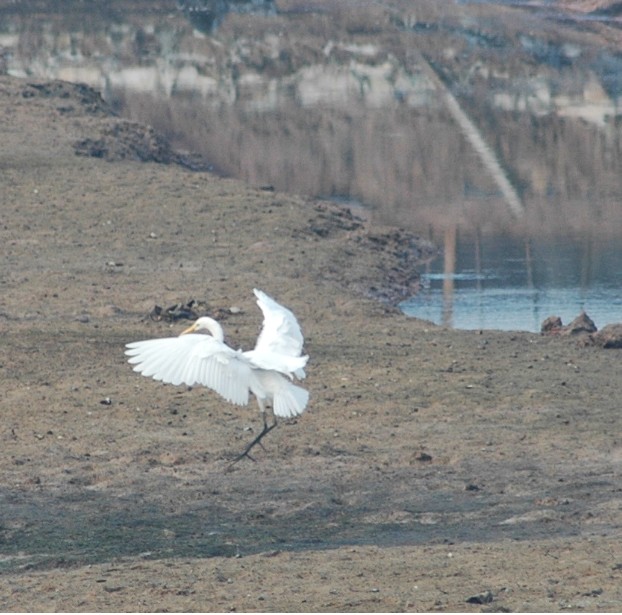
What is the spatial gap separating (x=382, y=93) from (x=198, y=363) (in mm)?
22873

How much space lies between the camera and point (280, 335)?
32.9ft

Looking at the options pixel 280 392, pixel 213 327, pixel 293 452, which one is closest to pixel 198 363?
pixel 280 392

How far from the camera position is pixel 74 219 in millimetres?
17500

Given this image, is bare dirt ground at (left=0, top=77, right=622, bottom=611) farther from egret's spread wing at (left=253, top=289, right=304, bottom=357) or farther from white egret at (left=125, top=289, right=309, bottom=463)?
egret's spread wing at (left=253, top=289, right=304, bottom=357)

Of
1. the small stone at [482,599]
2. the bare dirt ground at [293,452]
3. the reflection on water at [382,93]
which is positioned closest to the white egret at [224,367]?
the bare dirt ground at [293,452]

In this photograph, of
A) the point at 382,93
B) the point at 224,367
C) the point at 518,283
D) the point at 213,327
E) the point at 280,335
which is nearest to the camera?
the point at 224,367

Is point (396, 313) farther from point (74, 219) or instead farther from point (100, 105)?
point (100, 105)

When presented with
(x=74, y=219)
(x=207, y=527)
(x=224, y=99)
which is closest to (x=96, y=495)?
(x=207, y=527)

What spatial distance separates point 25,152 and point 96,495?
11.6 metres

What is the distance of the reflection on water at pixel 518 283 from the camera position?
15273 mm

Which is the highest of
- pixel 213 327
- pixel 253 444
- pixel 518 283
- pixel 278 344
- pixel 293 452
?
pixel 213 327

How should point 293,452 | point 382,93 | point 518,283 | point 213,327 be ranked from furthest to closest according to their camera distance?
point 382,93 → point 518,283 → point 293,452 → point 213,327

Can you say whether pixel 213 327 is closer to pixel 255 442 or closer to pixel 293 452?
pixel 255 442

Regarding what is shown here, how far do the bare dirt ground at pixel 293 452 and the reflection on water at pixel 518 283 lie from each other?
644 millimetres
